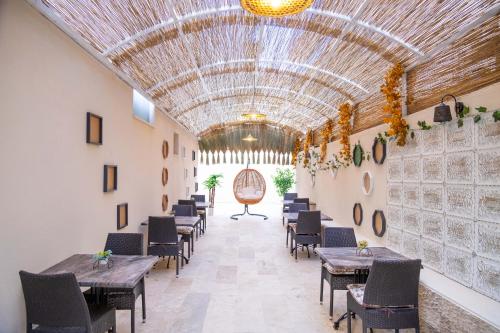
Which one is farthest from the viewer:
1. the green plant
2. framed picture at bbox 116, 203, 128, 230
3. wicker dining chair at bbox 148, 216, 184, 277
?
the green plant

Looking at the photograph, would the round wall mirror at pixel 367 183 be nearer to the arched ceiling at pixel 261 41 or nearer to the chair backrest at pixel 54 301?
the arched ceiling at pixel 261 41

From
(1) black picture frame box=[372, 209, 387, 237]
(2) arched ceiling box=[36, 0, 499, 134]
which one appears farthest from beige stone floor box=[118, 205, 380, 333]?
(2) arched ceiling box=[36, 0, 499, 134]

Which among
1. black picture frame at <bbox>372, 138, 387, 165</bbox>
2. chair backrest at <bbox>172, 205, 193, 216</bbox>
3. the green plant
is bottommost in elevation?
chair backrest at <bbox>172, 205, 193, 216</bbox>

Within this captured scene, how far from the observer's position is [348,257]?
3.46 meters

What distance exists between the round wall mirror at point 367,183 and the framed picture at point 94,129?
153 inches

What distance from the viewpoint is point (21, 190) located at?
2.51 m

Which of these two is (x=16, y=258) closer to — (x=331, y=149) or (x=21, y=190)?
(x=21, y=190)

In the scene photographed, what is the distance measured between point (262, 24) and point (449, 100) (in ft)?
7.75

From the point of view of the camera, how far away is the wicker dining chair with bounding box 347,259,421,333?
2.63 m

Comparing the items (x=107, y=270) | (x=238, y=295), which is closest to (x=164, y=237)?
(x=238, y=295)

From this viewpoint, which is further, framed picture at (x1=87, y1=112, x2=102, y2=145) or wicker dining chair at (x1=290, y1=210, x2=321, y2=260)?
wicker dining chair at (x1=290, y1=210, x2=321, y2=260)

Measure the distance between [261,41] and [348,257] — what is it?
126 inches

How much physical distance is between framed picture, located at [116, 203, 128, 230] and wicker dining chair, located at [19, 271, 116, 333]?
7.47 ft

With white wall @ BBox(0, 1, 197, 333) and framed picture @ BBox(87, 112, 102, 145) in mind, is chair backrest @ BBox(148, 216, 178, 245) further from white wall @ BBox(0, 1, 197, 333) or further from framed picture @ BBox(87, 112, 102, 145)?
framed picture @ BBox(87, 112, 102, 145)
